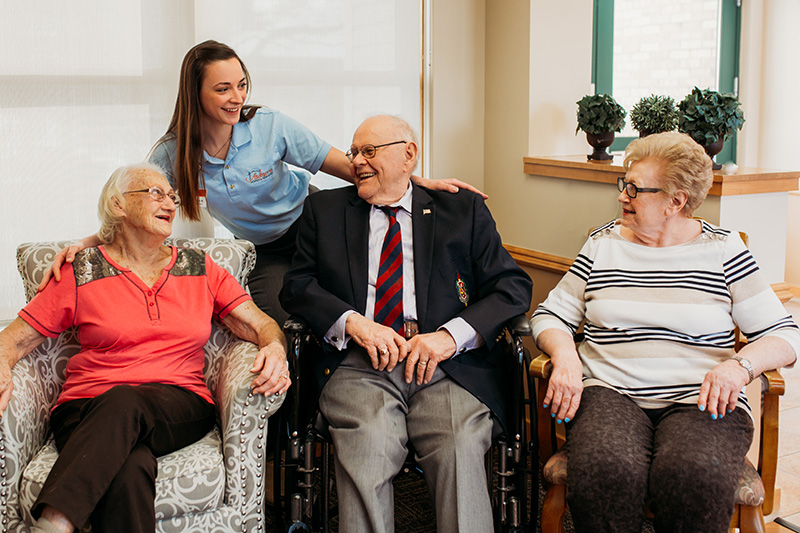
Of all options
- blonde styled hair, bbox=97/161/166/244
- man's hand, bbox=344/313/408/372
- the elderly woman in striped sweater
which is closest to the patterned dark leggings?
the elderly woman in striped sweater

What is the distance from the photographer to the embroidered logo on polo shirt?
268 centimetres

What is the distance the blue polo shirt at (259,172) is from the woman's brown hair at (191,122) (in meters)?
0.06

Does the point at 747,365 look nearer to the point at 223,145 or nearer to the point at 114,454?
the point at 114,454

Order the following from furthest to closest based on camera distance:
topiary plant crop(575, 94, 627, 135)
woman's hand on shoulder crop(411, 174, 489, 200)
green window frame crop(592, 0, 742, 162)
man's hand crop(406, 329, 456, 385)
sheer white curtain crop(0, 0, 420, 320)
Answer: green window frame crop(592, 0, 742, 162)
topiary plant crop(575, 94, 627, 135)
sheer white curtain crop(0, 0, 420, 320)
woman's hand on shoulder crop(411, 174, 489, 200)
man's hand crop(406, 329, 456, 385)

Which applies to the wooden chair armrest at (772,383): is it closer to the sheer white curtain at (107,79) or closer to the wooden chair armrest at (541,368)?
the wooden chair armrest at (541,368)

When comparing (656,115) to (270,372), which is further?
(656,115)

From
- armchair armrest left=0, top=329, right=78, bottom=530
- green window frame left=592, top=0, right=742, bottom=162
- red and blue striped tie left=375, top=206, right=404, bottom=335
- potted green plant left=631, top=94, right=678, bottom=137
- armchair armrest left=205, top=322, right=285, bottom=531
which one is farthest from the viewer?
green window frame left=592, top=0, right=742, bottom=162

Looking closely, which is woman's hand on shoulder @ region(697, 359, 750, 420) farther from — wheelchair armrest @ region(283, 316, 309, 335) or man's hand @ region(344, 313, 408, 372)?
wheelchair armrest @ region(283, 316, 309, 335)

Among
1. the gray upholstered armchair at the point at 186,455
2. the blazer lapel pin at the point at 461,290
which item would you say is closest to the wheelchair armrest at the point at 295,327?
the gray upholstered armchair at the point at 186,455

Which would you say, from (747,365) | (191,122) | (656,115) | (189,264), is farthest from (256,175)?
(747,365)

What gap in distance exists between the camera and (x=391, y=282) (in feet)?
7.74

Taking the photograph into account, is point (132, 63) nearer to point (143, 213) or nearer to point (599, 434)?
point (143, 213)

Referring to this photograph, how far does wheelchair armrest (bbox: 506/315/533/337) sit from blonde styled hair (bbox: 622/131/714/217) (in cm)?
54

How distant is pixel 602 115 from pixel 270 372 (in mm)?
1841
